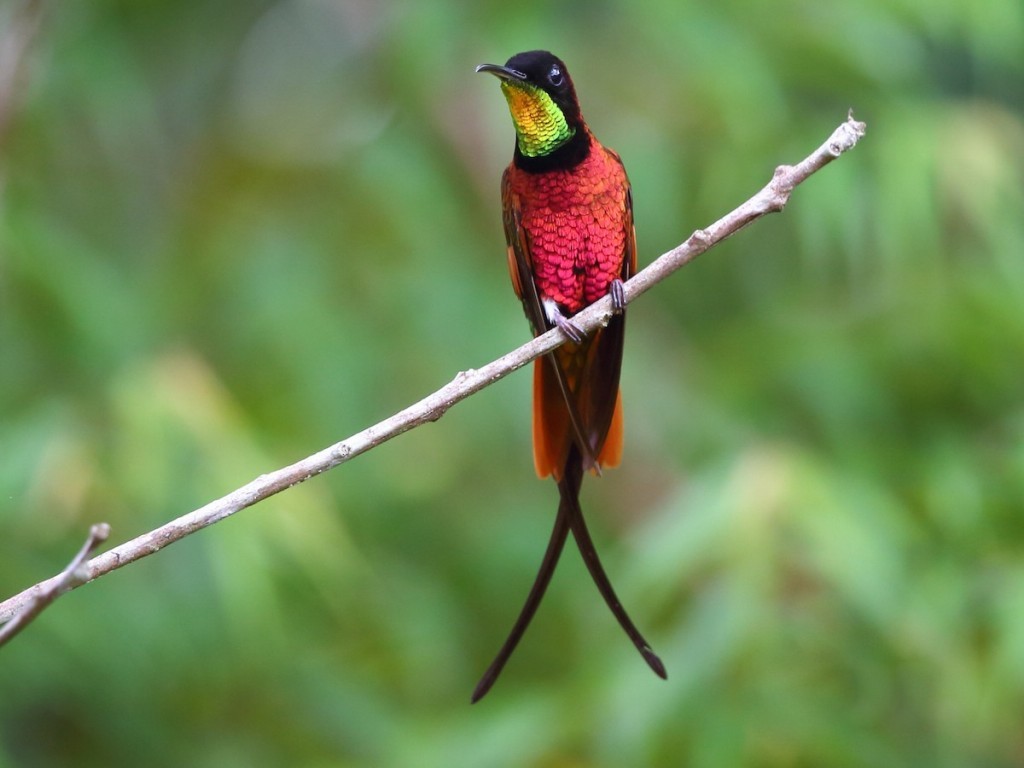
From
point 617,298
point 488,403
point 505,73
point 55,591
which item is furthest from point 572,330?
point 488,403

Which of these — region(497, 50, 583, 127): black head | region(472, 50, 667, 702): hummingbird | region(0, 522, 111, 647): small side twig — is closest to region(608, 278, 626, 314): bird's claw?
region(472, 50, 667, 702): hummingbird

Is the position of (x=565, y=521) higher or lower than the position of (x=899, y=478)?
higher

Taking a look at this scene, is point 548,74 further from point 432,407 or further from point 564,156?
point 432,407

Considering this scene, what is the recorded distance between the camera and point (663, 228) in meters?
6.52

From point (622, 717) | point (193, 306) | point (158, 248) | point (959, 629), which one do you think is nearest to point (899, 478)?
point (959, 629)

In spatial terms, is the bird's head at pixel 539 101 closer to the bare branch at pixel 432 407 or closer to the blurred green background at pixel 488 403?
the bare branch at pixel 432 407

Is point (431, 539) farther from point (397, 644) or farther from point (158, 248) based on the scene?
point (158, 248)

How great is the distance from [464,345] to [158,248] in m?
1.82

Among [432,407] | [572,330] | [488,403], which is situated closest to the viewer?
[432,407]

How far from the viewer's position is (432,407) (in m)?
2.50

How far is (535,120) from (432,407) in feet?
3.80

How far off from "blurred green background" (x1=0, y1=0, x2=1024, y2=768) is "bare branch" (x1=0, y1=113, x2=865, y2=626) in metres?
1.55

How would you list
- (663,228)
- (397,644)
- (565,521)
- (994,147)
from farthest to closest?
(663,228) < (397,644) < (994,147) < (565,521)

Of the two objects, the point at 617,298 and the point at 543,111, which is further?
the point at 543,111
